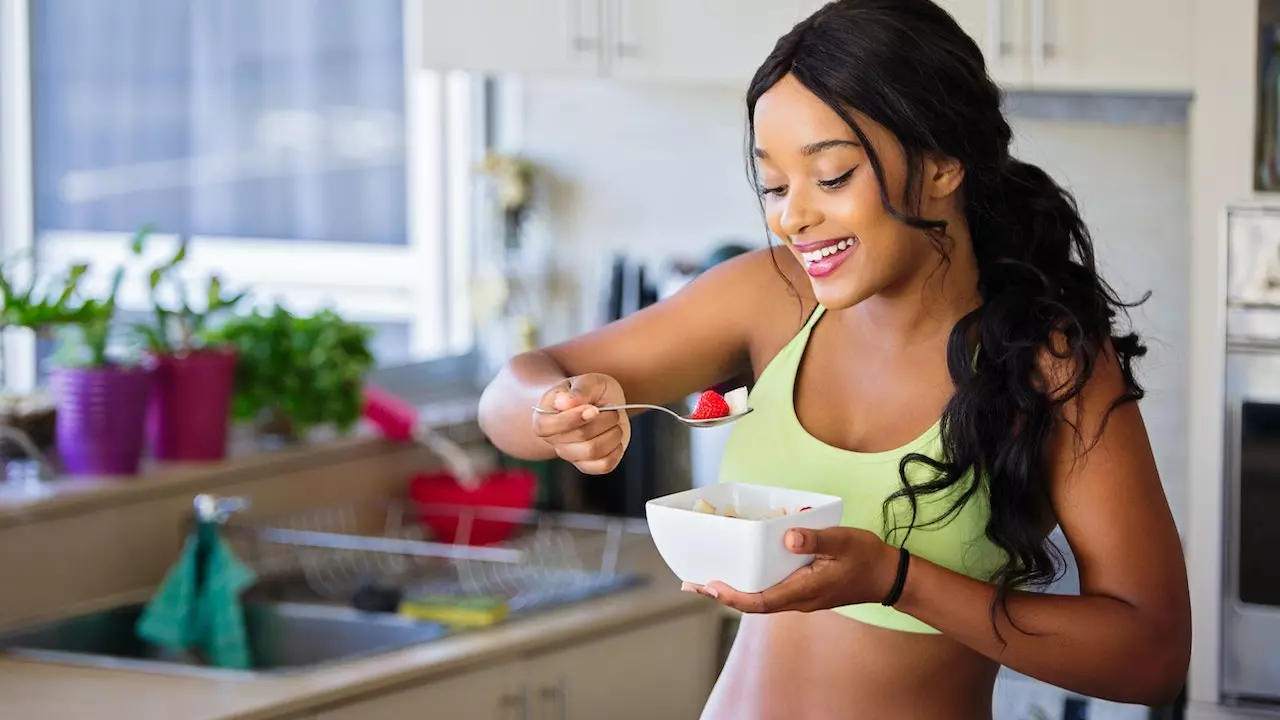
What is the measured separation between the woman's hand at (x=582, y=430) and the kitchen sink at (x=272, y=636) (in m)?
0.92

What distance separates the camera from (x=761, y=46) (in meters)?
2.82

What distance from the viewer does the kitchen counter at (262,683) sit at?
6.73ft

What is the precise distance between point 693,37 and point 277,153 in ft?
3.36

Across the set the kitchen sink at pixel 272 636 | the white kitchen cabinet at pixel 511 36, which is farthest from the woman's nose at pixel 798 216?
the white kitchen cabinet at pixel 511 36

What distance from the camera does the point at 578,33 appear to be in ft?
9.66

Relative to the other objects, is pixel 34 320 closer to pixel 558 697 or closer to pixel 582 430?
pixel 558 697

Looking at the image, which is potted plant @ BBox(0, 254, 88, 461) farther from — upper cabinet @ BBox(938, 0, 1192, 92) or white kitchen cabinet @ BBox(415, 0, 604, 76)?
upper cabinet @ BBox(938, 0, 1192, 92)

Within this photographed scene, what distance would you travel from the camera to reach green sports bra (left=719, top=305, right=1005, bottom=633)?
61.2 inches

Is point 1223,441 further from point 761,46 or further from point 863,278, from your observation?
point 863,278

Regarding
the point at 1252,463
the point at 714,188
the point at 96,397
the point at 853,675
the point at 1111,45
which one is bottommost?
the point at 853,675

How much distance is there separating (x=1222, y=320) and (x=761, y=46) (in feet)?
2.88

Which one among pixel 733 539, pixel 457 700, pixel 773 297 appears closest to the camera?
pixel 733 539

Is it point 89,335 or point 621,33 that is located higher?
point 621,33

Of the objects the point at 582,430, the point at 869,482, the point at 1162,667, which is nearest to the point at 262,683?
the point at 582,430
